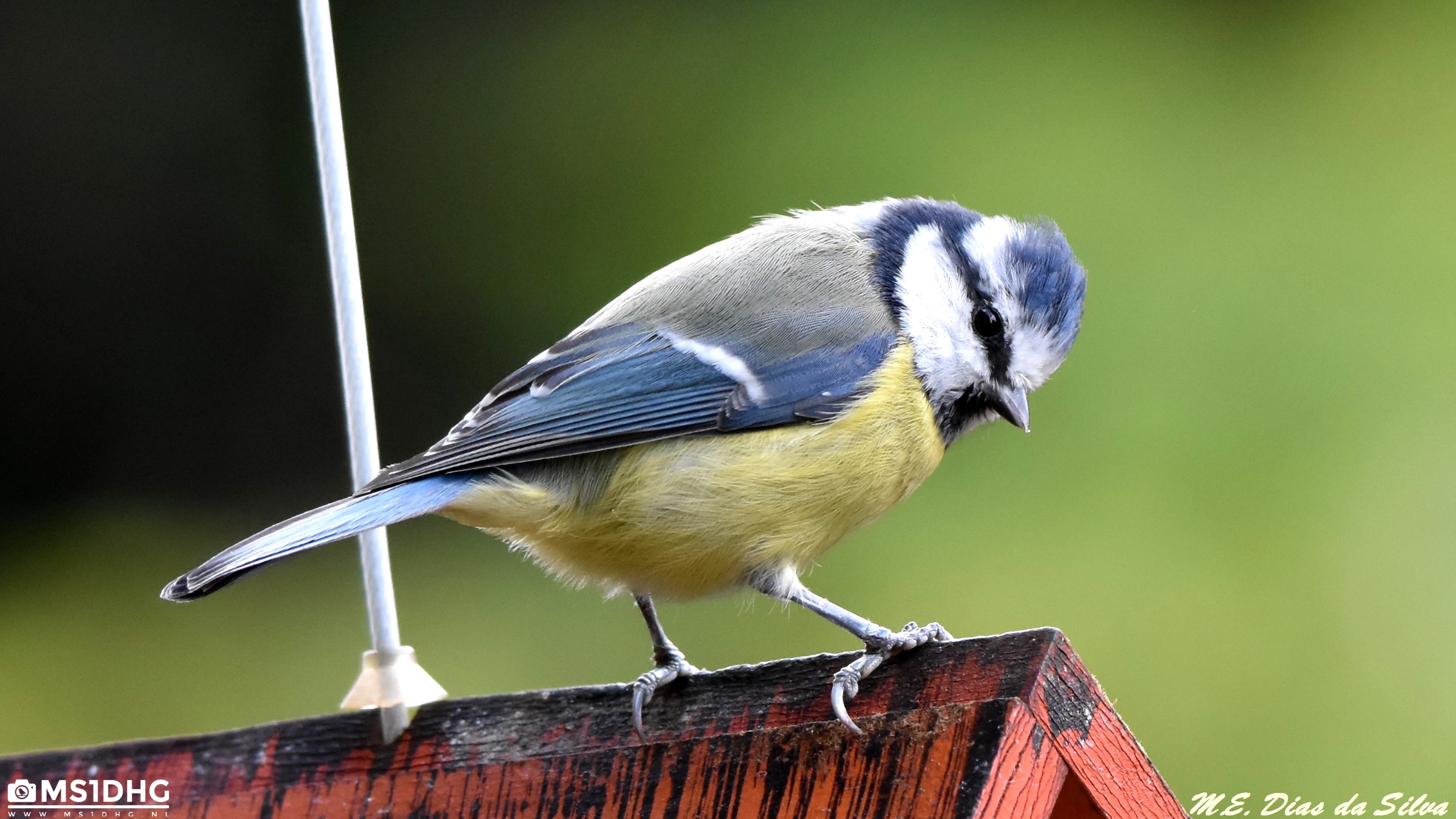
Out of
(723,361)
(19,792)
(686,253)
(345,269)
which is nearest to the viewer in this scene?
(345,269)

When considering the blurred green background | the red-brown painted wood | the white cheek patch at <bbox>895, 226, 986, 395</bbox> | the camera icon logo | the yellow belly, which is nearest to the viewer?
the red-brown painted wood

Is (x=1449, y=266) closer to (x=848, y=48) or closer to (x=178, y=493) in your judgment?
(x=848, y=48)

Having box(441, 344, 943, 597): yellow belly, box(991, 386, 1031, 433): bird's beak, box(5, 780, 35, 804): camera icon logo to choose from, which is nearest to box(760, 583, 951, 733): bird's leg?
box(441, 344, 943, 597): yellow belly

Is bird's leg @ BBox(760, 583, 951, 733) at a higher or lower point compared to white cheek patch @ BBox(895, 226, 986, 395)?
lower

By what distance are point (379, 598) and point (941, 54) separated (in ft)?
6.04

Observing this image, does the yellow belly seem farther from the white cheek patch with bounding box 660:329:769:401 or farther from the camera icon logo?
the camera icon logo

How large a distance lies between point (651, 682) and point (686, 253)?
148 centimetres

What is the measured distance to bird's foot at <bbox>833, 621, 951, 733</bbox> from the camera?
1354 millimetres

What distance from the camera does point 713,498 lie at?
161 cm

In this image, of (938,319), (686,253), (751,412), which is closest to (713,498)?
(751,412)

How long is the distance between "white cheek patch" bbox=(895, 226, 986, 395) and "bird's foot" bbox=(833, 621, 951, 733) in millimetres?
405

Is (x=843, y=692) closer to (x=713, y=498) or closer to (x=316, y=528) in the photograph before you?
(x=713, y=498)

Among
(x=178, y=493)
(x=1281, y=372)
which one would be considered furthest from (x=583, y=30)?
(x=1281, y=372)

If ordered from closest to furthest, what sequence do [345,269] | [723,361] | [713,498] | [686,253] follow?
[345,269]
[713,498]
[723,361]
[686,253]
